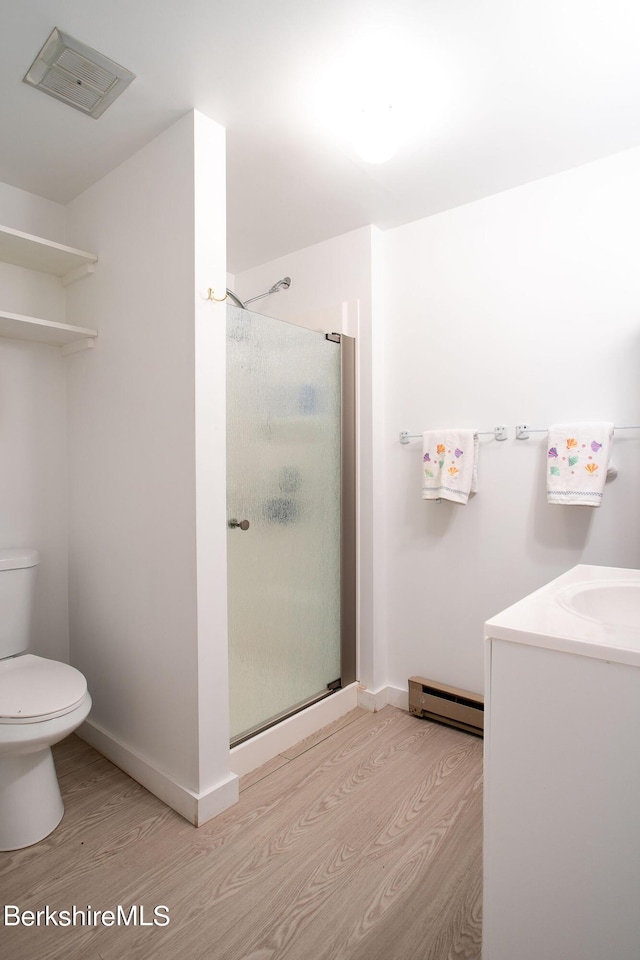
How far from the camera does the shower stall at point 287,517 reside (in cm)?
199

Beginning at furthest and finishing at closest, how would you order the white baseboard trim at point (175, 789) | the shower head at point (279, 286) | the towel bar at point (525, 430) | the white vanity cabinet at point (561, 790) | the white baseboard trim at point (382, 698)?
1. the shower head at point (279, 286)
2. the white baseboard trim at point (382, 698)
3. the towel bar at point (525, 430)
4. the white baseboard trim at point (175, 789)
5. the white vanity cabinet at point (561, 790)

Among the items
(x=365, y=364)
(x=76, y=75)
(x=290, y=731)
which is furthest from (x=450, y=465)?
(x=76, y=75)

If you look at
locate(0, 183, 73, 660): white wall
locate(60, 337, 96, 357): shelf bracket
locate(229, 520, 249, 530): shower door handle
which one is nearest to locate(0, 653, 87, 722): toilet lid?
locate(0, 183, 73, 660): white wall

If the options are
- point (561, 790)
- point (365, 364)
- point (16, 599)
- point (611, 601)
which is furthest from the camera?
point (365, 364)

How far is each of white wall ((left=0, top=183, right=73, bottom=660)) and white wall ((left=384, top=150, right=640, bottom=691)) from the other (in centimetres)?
150

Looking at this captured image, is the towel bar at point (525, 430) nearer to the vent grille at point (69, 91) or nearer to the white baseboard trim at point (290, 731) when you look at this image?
the white baseboard trim at point (290, 731)

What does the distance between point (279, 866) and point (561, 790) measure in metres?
1.00

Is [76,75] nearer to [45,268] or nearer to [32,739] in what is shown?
[45,268]

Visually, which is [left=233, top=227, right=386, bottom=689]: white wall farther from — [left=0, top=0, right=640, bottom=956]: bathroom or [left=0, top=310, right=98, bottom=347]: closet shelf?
[left=0, top=310, right=98, bottom=347]: closet shelf

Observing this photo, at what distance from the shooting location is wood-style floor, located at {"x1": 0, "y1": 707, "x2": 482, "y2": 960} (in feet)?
4.19

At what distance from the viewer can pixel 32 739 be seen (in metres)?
1.52

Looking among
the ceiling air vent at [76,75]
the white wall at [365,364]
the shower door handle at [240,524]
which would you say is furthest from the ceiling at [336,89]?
the shower door handle at [240,524]

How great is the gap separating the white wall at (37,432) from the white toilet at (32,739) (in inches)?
19.6

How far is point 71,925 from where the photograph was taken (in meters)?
1.32
